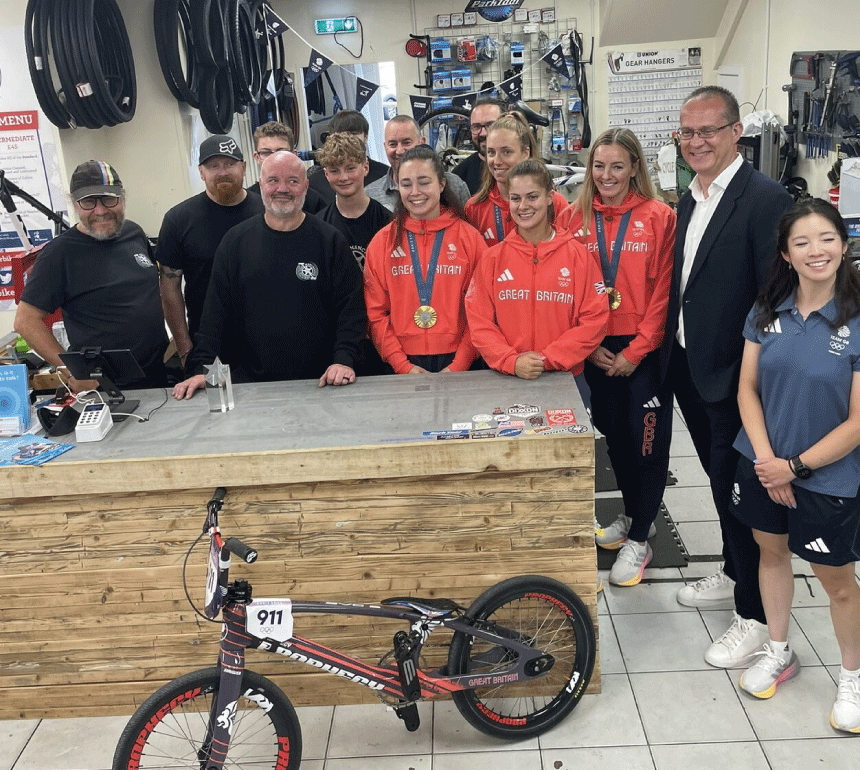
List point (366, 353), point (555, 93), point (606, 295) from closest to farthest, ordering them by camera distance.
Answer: point (606, 295)
point (366, 353)
point (555, 93)

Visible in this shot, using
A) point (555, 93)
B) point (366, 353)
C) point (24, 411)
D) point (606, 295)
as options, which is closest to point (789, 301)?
point (606, 295)

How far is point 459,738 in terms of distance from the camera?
2848 millimetres

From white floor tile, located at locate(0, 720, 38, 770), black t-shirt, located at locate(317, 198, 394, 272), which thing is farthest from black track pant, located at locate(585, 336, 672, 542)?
white floor tile, located at locate(0, 720, 38, 770)

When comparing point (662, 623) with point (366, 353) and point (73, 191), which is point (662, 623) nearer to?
point (366, 353)

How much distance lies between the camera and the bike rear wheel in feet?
8.95

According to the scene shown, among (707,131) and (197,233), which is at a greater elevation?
(707,131)

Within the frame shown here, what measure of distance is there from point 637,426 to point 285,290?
152cm

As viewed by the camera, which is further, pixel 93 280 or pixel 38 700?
pixel 93 280

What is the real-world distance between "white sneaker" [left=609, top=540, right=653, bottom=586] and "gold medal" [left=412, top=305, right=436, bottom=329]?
4.22ft

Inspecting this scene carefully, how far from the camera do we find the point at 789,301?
105 inches

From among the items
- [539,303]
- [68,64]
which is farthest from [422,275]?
[68,64]

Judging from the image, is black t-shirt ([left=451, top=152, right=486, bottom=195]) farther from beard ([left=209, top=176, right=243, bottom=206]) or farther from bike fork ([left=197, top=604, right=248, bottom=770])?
bike fork ([left=197, top=604, right=248, bottom=770])

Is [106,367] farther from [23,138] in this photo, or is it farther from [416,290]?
[23,138]

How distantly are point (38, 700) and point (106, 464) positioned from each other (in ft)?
3.26
